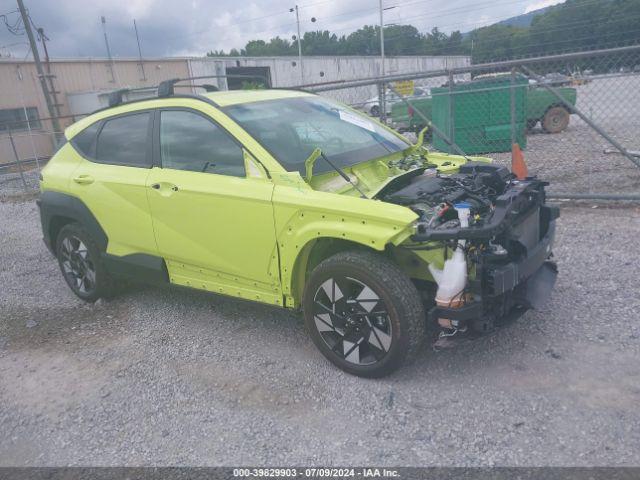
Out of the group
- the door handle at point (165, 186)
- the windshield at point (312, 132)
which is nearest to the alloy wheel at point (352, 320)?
the windshield at point (312, 132)

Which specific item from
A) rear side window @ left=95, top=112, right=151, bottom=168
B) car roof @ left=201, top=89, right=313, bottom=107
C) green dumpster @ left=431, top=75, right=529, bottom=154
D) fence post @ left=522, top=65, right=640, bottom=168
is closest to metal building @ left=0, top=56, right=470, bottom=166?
green dumpster @ left=431, top=75, right=529, bottom=154

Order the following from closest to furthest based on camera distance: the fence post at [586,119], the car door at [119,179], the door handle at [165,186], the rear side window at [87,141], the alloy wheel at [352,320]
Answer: the alloy wheel at [352,320] → the door handle at [165,186] → the car door at [119,179] → the rear side window at [87,141] → the fence post at [586,119]

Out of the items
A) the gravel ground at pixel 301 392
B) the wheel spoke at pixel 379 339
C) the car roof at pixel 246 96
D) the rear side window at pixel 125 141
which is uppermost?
the car roof at pixel 246 96

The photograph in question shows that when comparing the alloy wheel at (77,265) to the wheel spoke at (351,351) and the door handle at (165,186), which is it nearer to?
the door handle at (165,186)

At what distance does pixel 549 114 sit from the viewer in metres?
12.6

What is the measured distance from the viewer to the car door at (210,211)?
366cm

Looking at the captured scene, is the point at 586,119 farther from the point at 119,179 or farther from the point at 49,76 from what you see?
the point at 49,76

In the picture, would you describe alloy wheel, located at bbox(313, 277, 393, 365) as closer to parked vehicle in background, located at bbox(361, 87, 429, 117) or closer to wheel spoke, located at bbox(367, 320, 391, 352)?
wheel spoke, located at bbox(367, 320, 391, 352)

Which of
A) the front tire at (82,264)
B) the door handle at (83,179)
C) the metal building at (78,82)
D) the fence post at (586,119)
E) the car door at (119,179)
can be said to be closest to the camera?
the car door at (119,179)

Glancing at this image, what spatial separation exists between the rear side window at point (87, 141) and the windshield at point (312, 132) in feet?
5.13

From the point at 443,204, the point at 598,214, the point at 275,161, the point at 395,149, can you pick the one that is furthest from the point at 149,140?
the point at 598,214

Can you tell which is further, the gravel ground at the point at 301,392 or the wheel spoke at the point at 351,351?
the wheel spoke at the point at 351,351

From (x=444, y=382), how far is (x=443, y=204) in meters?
1.13

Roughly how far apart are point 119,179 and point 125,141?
1.21ft
